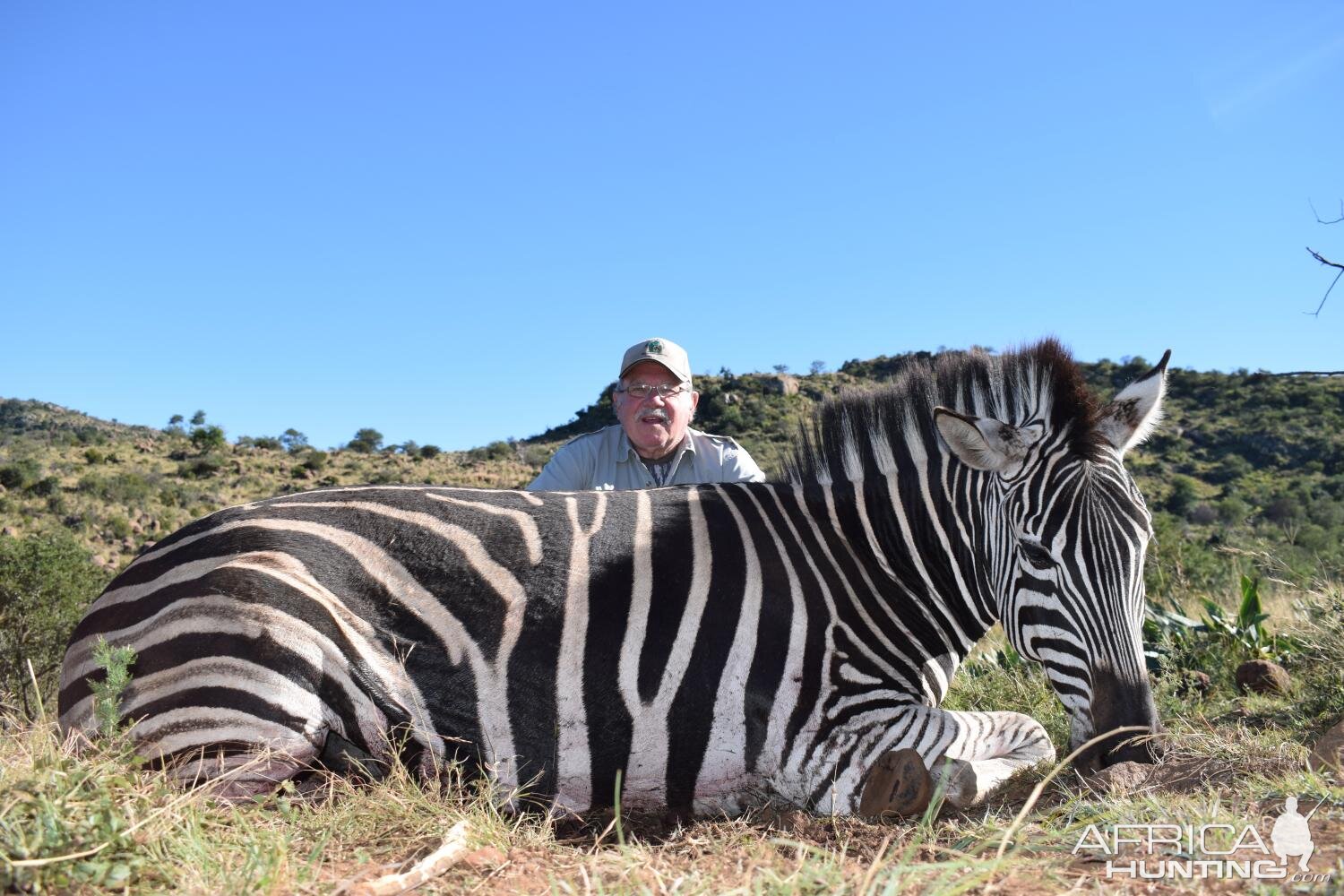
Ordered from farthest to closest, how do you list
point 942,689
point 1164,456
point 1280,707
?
point 1164,456, point 1280,707, point 942,689

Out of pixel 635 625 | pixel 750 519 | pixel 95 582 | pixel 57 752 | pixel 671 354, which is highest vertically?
pixel 671 354

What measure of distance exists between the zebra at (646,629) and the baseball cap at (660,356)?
2.24 meters

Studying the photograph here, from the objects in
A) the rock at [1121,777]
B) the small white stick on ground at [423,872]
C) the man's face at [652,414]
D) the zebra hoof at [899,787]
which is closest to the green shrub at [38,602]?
the man's face at [652,414]

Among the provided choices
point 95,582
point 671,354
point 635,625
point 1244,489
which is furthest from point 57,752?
point 1244,489

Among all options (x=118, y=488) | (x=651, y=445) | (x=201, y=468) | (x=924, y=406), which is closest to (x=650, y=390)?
(x=651, y=445)

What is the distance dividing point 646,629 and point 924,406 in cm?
170

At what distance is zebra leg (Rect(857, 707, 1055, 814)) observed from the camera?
10.5ft

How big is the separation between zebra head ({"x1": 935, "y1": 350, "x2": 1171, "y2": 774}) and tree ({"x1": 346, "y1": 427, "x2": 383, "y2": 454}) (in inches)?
1808

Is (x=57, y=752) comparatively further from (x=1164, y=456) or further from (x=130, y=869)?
(x=1164, y=456)

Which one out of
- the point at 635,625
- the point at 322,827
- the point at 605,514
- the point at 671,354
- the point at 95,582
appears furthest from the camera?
the point at 95,582

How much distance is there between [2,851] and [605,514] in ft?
7.53

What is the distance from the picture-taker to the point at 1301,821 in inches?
93.9

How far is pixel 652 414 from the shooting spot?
19.5 feet

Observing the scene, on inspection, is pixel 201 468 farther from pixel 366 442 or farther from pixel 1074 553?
pixel 1074 553
